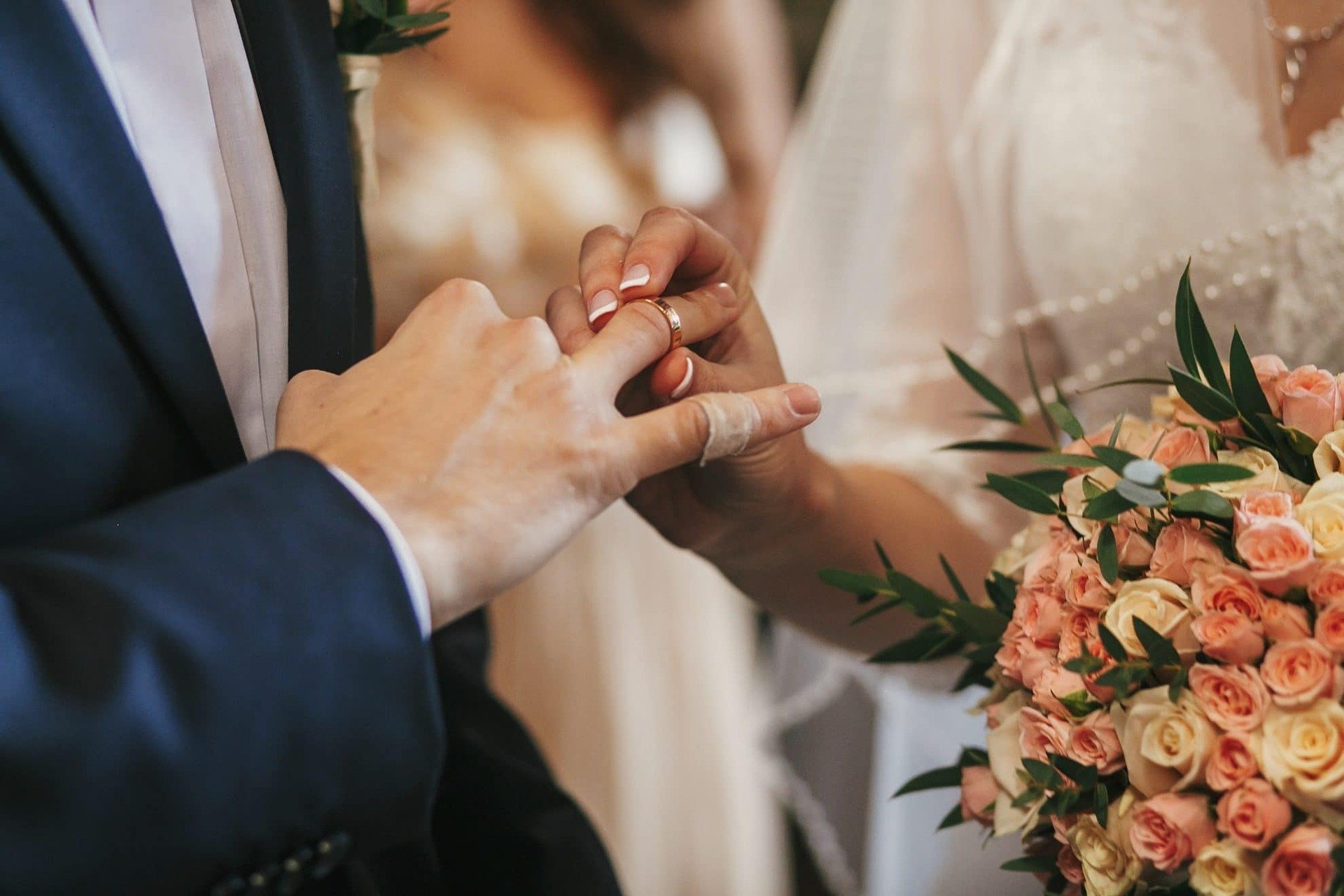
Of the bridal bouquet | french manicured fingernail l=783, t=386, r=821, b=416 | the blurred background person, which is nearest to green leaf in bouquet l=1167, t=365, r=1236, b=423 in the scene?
the bridal bouquet

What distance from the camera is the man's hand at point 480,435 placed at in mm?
538

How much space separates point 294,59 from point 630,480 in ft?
1.12

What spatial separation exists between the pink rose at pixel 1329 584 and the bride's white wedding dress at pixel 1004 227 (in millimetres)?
468

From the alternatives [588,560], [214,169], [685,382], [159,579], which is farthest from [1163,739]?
[588,560]

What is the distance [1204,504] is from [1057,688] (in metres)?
0.13

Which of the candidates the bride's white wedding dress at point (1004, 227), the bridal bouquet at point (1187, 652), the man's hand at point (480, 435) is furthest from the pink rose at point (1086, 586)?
the bride's white wedding dress at point (1004, 227)

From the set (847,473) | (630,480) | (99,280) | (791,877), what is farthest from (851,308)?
(791,877)

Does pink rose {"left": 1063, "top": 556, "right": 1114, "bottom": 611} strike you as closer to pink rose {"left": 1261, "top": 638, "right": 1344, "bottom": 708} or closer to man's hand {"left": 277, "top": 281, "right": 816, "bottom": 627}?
pink rose {"left": 1261, "top": 638, "right": 1344, "bottom": 708}

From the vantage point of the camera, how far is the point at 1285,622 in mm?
518

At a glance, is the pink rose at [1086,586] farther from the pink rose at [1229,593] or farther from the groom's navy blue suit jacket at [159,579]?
the groom's navy blue suit jacket at [159,579]

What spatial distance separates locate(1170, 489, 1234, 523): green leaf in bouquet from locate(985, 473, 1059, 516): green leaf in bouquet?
0.10 m

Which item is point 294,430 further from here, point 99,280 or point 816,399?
point 816,399

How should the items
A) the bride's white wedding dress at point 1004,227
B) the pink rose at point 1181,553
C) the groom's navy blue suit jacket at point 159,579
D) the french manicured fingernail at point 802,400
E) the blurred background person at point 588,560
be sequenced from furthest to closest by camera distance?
the blurred background person at point 588,560
the bride's white wedding dress at point 1004,227
the french manicured fingernail at point 802,400
the pink rose at point 1181,553
the groom's navy blue suit jacket at point 159,579

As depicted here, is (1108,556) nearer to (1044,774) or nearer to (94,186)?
(1044,774)
